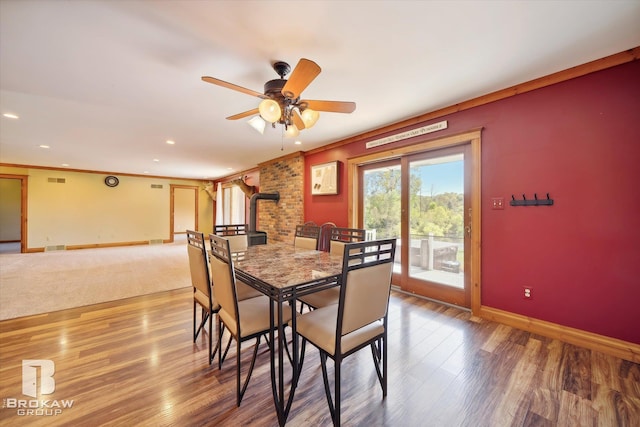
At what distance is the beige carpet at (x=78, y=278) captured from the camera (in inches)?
124

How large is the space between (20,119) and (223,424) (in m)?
4.78

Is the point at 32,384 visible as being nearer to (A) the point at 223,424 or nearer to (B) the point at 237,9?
(A) the point at 223,424

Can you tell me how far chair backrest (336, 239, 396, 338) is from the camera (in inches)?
51.3

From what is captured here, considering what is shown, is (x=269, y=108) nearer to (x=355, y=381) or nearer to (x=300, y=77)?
(x=300, y=77)

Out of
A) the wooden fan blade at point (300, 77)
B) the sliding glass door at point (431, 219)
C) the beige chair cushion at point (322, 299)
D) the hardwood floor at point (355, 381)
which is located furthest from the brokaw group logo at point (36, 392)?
the sliding glass door at point (431, 219)

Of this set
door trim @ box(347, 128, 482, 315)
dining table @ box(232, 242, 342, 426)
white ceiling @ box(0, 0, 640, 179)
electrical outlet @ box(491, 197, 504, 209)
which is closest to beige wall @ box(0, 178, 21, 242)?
white ceiling @ box(0, 0, 640, 179)

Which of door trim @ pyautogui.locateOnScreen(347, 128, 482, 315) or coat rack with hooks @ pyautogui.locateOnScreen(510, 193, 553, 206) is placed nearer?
coat rack with hooks @ pyautogui.locateOnScreen(510, 193, 553, 206)

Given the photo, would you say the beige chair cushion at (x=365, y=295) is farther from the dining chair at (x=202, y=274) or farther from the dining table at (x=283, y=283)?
the dining chair at (x=202, y=274)

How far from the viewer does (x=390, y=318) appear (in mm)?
2711

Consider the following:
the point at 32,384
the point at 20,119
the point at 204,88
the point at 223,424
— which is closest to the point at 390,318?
the point at 223,424

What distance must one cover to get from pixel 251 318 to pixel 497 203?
2.67m

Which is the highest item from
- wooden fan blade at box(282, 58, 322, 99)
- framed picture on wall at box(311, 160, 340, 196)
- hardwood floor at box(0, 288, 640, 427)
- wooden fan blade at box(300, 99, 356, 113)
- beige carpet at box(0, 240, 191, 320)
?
wooden fan blade at box(282, 58, 322, 99)

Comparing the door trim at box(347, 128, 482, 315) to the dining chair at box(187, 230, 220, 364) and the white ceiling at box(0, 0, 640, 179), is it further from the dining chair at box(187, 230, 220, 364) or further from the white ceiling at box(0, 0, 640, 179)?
the dining chair at box(187, 230, 220, 364)

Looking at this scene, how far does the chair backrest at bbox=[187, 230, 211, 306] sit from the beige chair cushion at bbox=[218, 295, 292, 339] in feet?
0.91
